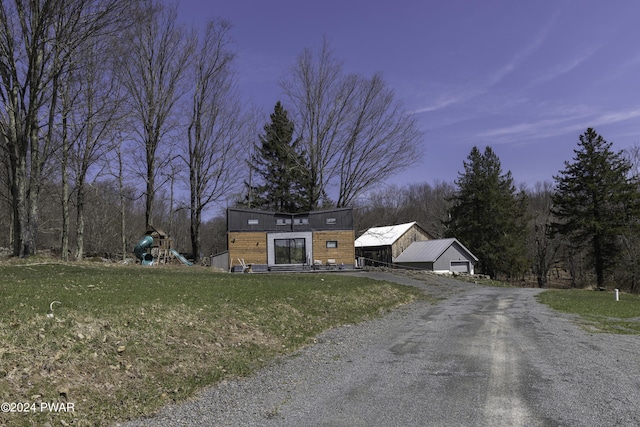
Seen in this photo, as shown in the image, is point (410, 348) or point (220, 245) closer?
point (410, 348)

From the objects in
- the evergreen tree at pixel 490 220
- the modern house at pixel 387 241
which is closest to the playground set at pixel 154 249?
the modern house at pixel 387 241

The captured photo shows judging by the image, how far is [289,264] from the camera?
102 ft

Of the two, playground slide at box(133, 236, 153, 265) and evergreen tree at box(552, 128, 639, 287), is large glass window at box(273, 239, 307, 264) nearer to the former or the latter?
playground slide at box(133, 236, 153, 265)

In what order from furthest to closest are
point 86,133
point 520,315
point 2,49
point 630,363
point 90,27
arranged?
point 86,133 → point 90,27 → point 2,49 → point 520,315 → point 630,363

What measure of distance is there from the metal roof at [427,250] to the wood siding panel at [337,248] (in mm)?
11077

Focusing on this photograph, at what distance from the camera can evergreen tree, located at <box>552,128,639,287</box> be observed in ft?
118

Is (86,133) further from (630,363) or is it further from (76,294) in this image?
(630,363)

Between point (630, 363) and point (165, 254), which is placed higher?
point (165, 254)

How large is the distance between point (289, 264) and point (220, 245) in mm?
39961

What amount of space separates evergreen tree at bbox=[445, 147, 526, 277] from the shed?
186 inches

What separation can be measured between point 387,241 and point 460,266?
763cm

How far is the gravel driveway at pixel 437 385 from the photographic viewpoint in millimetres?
4621

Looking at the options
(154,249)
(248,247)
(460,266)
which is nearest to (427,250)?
(460,266)

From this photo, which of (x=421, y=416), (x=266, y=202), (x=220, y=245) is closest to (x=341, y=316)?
(x=421, y=416)
